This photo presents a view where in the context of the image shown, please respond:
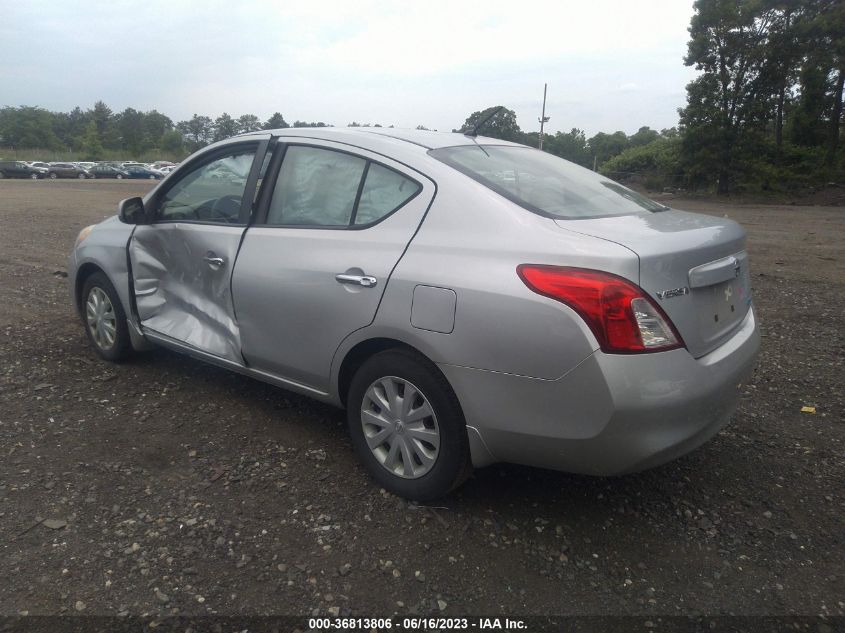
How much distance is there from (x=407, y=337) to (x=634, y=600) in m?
1.33

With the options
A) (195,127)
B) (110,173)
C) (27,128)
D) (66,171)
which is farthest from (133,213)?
(195,127)

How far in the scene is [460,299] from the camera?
107 inches

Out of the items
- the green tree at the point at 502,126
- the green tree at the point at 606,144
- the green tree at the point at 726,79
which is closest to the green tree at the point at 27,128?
the green tree at the point at 606,144

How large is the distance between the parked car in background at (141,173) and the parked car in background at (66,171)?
9.72ft

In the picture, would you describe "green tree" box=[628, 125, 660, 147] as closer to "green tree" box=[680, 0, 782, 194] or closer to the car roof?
"green tree" box=[680, 0, 782, 194]

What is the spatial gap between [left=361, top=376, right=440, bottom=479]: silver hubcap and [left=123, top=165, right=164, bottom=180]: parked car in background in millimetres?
55783

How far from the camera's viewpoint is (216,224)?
392cm

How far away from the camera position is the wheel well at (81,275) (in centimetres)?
479

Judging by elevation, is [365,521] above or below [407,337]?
below

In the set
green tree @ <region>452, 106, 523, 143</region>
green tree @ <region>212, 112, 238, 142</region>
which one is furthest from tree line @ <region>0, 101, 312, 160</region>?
green tree @ <region>452, 106, 523, 143</region>

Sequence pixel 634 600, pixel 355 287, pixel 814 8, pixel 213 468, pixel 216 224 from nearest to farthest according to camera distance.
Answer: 1. pixel 634 600
2. pixel 355 287
3. pixel 213 468
4. pixel 216 224
5. pixel 814 8

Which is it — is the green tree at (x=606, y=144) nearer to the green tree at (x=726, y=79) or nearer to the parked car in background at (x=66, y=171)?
the green tree at (x=726, y=79)

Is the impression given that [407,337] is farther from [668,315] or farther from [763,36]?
[763,36]

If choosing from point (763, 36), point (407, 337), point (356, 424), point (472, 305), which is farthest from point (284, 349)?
point (763, 36)
